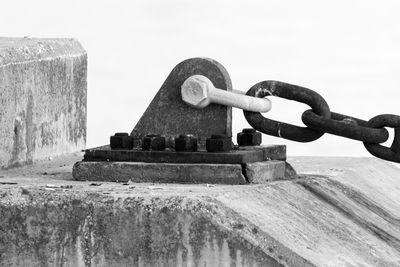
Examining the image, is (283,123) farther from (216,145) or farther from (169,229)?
(169,229)

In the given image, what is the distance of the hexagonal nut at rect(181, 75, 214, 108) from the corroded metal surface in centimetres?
9

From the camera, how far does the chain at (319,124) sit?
7.85 metres

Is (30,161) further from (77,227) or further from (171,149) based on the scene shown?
(77,227)

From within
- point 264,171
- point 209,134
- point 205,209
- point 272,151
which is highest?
point 209,134

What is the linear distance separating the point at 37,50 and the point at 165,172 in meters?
2.09

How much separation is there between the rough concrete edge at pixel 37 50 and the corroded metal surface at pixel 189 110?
120 cm

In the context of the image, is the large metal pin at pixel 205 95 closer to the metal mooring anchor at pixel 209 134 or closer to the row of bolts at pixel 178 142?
the metal mooring anchor at pixel 209 134

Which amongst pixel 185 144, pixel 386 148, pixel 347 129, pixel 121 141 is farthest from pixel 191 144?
pixel 386 148

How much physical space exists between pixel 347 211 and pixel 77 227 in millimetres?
2082

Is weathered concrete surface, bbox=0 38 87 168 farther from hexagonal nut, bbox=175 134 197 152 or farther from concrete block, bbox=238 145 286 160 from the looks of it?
concrete block, bbox=238 145 286 160

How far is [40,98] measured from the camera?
930 cm

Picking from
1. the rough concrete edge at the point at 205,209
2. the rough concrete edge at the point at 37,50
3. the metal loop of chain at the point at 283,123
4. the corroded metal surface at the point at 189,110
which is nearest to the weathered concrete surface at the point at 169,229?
the rough concrete edge at the point at 205,209

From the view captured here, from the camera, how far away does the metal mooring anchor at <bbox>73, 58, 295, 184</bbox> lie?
766 cm

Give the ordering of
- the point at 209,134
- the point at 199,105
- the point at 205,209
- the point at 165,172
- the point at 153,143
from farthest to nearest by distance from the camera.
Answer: the point at 209,134
the point at 199,105
the point at 153,143
the point at 165,172
the point at 205,209
